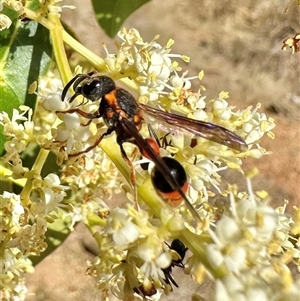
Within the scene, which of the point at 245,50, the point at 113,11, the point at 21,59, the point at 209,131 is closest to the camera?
the point at 209,131

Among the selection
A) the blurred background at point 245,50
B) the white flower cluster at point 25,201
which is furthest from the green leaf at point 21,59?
the blurred background at point 245,50

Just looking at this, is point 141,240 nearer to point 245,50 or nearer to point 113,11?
point 113,11

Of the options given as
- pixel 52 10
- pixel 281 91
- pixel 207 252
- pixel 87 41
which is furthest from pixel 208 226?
pixel 281 91

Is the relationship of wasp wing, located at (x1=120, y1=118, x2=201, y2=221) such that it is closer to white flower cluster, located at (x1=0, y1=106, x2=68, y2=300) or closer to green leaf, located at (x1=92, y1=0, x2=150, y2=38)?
white flower cluster, located at (x1=0, y1=106, x2=68, y2=300)

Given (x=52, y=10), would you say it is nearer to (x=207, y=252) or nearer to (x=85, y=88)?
(x=85, y=88)

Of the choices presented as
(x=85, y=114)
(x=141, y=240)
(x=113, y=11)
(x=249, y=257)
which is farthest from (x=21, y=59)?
(x=249, y=257)

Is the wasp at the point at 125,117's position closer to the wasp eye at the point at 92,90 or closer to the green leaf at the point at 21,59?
the wasp eye at the point at 92,90
